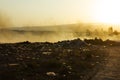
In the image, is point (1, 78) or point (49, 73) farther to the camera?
point (49, 73)

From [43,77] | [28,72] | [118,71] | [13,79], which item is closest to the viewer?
[13,79]

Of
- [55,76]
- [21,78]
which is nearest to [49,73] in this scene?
[55,76]

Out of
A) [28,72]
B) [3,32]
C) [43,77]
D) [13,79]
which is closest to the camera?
[13,79]

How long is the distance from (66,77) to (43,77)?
1.78 m

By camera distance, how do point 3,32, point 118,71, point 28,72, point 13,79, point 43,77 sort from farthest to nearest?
1. point 3,32
2. point 118,71
3. point 28,72
4. point 43,77
5. point 13,79

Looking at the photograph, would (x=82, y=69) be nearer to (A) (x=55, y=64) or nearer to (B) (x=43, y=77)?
(A) (x=55, y=64)

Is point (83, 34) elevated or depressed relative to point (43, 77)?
depressed

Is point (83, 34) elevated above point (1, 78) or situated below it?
below

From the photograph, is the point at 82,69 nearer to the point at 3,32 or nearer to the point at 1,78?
the point at 1,78

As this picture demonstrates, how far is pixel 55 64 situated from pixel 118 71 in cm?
598

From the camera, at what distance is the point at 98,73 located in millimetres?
27422

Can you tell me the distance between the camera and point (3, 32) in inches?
6471

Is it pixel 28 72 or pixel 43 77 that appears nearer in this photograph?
pixel 43 77

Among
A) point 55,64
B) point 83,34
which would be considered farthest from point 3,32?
point 55,64
